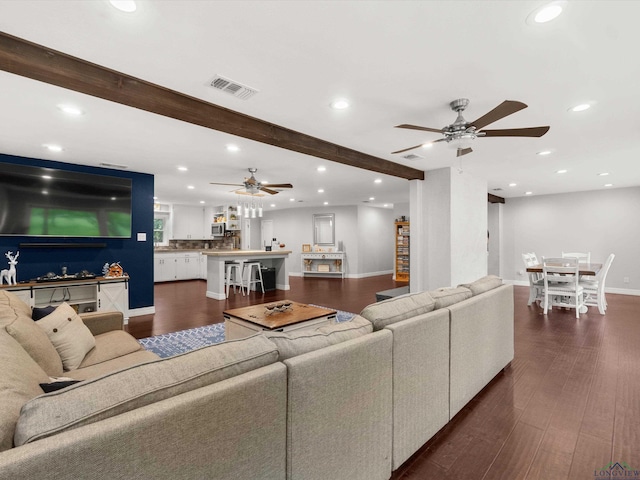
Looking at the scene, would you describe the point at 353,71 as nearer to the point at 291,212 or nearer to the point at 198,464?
the point at 198,464

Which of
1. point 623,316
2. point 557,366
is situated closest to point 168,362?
point 557,366

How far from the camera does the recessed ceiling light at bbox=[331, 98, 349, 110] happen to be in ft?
9.25

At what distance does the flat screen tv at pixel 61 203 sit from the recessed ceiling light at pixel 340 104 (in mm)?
4110

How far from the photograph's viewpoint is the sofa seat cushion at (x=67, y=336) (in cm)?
202

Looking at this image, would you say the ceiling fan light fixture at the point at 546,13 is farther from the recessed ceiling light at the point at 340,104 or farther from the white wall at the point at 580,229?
the white wall at the point at 580,229

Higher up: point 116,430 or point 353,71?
point 353,71

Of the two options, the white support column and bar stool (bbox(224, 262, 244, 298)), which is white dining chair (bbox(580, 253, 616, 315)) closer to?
the white support column

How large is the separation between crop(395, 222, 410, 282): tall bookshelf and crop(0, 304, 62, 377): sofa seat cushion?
9188mm

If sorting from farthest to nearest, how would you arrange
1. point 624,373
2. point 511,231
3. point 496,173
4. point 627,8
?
point 511,231, point 496,173, point 624,373, point 627,8

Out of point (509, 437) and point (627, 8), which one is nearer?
point (627, 8)

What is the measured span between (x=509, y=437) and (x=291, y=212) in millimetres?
10175

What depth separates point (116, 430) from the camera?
0.78m

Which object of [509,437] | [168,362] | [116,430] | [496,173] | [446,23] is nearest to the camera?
[116,430]

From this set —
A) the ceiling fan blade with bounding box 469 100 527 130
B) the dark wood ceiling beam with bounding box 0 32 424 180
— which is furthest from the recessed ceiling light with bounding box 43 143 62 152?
the ceiling fan blade with bounding box 469 100 527 130
